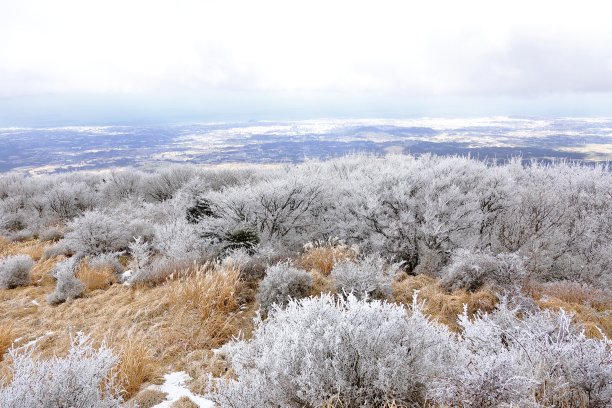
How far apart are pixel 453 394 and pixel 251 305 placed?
3835 mm

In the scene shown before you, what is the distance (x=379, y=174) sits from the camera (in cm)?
1343

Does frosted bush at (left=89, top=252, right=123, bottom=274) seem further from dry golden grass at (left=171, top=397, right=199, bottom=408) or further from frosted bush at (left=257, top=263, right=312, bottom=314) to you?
dry golden grass at (left=171, top=397, right=199, bottom=408)

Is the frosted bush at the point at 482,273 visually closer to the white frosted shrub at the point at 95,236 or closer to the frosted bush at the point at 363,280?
the frosted bush at the point at 363,280

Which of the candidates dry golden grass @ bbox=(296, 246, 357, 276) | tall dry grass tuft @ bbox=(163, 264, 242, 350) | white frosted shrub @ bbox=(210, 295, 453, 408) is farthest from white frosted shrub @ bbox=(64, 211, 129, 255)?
white frosted shrub @ bbox=(210, 295, 453, 408)

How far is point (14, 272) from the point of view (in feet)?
25.6

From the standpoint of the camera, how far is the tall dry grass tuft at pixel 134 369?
361 centimetres

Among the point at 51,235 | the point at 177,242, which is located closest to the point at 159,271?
the point at 177,242

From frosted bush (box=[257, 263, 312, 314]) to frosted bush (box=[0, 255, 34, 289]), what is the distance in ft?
18.6

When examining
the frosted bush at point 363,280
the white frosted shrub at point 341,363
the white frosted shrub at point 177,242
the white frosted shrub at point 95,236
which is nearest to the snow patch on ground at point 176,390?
the white frosted shrub at point 341,363

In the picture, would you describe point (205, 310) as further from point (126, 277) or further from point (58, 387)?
point (126, 277)

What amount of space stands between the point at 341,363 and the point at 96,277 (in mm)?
6449

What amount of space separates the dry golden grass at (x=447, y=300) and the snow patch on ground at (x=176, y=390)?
3.02m

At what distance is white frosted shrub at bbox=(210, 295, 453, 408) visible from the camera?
8.66ft

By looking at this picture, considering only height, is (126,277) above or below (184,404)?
below
